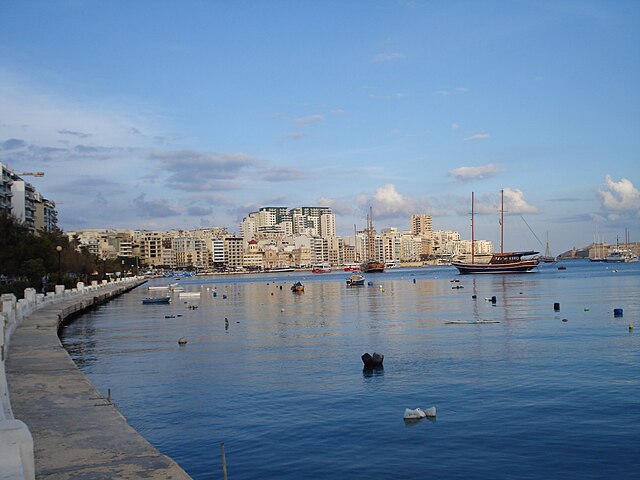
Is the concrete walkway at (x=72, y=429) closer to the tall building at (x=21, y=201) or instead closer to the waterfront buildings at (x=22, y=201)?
the waterfront buildings at (x=22, y=201)

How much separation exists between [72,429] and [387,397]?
9.29m

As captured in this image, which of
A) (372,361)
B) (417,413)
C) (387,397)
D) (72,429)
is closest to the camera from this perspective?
(72,429)

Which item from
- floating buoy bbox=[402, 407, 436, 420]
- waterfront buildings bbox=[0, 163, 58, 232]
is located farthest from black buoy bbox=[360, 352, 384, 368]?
waterfront buildings bbox=[0, 163, 58, 232]

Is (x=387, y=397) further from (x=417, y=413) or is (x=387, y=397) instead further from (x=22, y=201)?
(x=22, y=201)

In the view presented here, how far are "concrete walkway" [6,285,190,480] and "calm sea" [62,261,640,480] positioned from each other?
1.76m

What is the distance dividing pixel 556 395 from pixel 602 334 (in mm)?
15053

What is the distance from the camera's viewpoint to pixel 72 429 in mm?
12461

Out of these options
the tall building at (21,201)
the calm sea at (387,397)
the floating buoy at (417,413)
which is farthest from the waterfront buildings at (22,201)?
the floating buoy at (417,413)

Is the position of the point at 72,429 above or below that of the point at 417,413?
above

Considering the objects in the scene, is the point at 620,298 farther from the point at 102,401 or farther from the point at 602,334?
the point at 102,401

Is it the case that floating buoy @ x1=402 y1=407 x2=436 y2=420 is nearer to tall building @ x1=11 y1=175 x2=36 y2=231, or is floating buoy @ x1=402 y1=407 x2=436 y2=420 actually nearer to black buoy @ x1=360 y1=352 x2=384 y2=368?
black buoy @ x1=360 y1=352 x2=384 y2=368

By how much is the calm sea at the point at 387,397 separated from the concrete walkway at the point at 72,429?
1.76 metres

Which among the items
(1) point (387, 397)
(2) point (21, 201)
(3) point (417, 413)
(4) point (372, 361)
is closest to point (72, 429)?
(3) point (417, 413)

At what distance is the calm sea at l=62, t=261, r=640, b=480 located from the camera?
44.7ft
